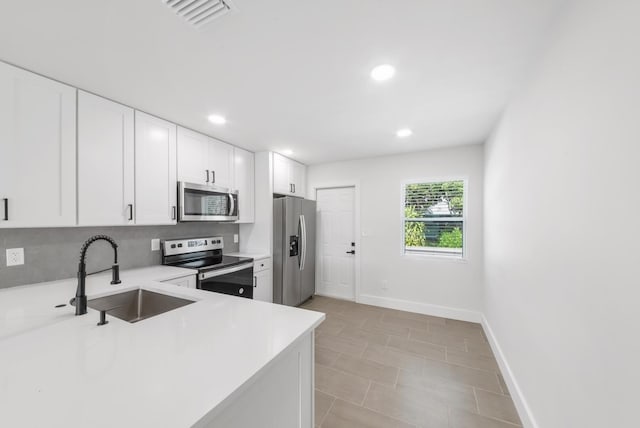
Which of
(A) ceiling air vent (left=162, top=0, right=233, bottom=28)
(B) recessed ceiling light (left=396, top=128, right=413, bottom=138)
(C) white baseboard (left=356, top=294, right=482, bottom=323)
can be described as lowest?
(C) white baseboard (left=356, top=294, right=482, bottom=323)

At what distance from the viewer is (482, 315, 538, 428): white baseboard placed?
5.12 ft

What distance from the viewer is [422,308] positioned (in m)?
3.57

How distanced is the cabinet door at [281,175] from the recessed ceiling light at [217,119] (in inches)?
44.8

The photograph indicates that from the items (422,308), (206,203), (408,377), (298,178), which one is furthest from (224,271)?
(422,308)

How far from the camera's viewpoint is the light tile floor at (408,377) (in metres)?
1.71

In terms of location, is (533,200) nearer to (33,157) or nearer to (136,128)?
(136,128)

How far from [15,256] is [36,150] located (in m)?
0.80

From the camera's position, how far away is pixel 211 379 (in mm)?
728

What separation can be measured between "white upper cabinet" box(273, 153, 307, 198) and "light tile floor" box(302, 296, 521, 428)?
207 centimetres

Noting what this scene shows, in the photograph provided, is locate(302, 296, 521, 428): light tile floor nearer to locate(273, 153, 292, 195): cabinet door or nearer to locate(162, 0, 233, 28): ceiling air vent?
locate(273, 153, 292, 195): cabinet door

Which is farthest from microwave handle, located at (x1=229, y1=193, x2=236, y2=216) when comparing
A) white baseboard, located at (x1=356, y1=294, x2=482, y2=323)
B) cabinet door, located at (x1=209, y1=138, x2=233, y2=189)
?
white baseboard, located at (x1=356, y1=294, x2=482, y2=323)

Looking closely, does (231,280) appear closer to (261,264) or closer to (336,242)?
(261,264)

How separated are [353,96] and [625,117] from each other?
1.56 meters

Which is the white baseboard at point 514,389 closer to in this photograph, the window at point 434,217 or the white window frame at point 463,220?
the white window frame at point 463,220
